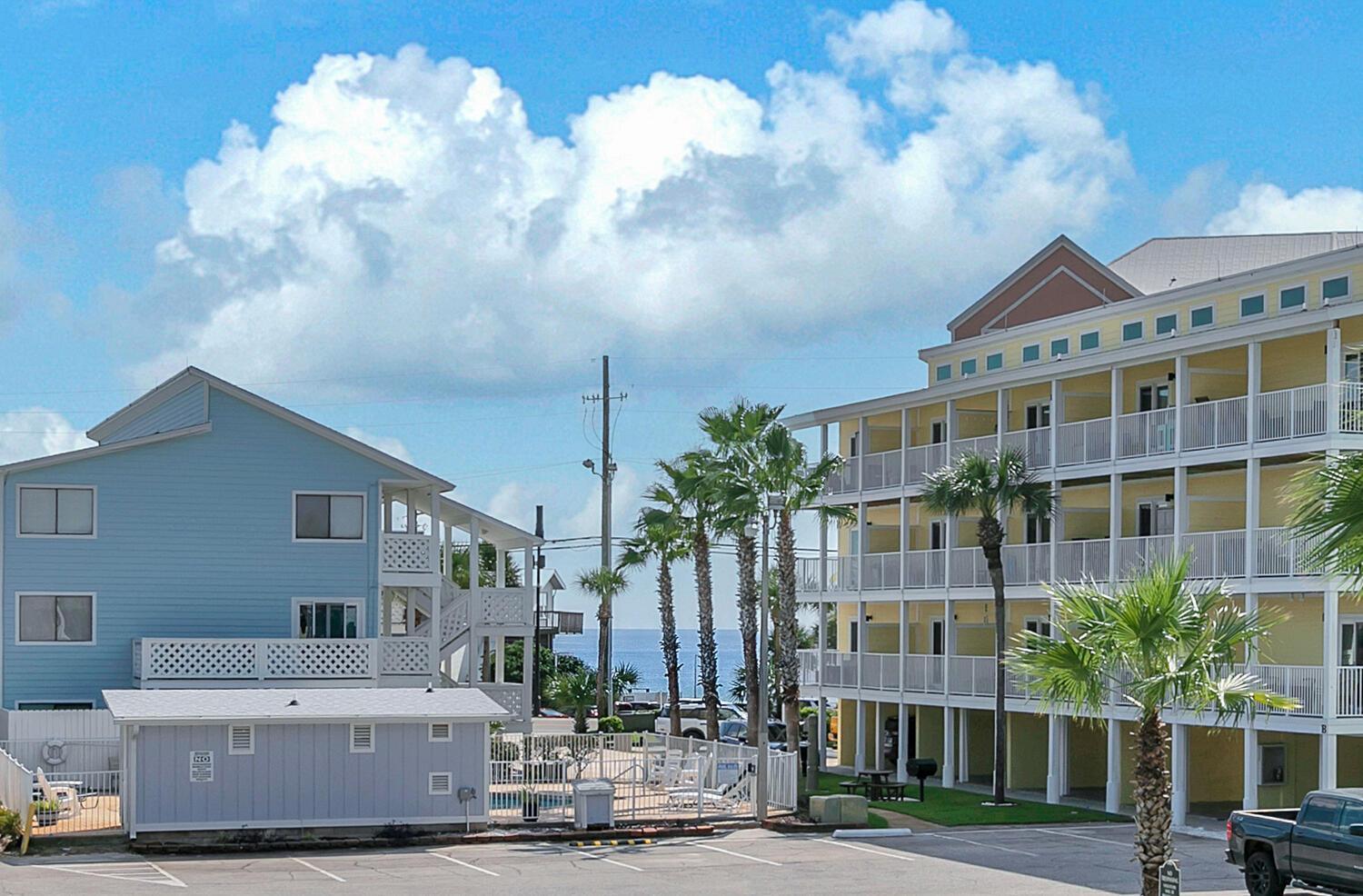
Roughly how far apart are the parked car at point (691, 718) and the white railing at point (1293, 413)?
26767mm

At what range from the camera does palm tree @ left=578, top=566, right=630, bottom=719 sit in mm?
67981

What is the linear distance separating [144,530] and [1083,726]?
24.3 metres

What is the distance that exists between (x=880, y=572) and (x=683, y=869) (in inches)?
882

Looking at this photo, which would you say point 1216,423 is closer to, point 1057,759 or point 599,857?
point 1057,759

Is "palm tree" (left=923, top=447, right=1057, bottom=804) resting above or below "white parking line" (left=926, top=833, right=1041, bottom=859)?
above

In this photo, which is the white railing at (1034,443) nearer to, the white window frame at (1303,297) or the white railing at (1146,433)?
the white railing at (1146,433)

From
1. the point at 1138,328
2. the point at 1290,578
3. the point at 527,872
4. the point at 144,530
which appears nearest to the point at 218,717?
the point at 527,872

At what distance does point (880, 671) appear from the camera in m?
51.7

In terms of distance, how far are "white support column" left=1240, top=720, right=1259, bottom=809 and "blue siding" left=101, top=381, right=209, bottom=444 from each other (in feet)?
83.2

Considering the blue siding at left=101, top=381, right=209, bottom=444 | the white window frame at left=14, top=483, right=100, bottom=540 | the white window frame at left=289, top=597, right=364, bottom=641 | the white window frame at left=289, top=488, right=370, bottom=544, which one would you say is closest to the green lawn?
the white window frame at left=289, top=597, right=364, bottom=641

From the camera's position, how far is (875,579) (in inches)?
2074

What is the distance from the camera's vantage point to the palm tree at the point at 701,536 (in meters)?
52.1

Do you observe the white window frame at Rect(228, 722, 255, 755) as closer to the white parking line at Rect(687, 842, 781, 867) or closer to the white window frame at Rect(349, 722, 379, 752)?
the white window frame at Rect(349, 722, 379, 752)

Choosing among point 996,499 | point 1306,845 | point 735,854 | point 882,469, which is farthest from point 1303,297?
point 1306,845
